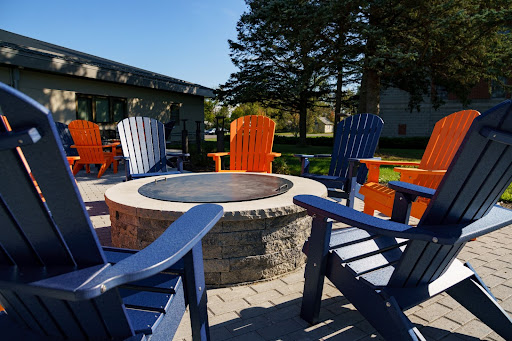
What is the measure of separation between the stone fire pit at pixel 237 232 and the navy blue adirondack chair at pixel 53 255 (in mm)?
1109

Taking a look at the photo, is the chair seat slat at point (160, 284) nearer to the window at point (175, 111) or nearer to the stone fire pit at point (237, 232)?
the stone fire pit at point (237, 232)

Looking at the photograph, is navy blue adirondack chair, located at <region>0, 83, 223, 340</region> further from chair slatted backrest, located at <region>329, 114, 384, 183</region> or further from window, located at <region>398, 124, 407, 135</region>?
window, located at <region>398, 124, 407, 135</region>

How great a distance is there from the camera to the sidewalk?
1.96m

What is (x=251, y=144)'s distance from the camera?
5023mm

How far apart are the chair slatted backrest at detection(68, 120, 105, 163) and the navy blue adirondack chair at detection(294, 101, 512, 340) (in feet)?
22.0

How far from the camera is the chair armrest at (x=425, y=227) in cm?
128

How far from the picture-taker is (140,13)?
17.7m

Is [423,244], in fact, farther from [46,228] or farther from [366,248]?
[46,228]

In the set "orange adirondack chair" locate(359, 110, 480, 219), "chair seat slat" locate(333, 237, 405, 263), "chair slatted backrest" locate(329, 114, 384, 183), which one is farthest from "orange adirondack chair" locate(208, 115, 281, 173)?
"chair seat slat" locate(333, 237, 405, 263)

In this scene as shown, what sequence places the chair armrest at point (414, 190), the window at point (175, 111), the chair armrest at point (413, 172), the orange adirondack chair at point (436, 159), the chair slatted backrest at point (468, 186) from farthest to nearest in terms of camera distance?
the window at point (175, 111) → the orange adirondack chair at point (436, 159) → the chair armrest at point (413, 172) → the chair armrest at point (414, 190) → the chair slatted backrest at point (468, 186)

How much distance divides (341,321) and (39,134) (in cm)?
200

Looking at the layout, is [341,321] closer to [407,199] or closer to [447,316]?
[447,316]

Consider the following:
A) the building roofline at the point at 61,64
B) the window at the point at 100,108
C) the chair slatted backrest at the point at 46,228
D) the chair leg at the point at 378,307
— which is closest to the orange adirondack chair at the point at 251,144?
the chair leg at the point at 378,307

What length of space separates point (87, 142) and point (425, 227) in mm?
7569
